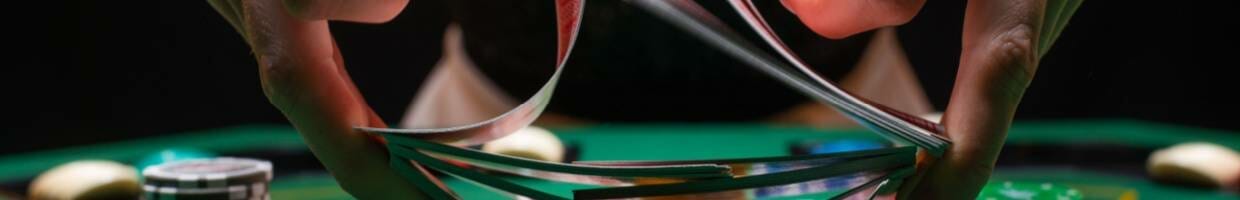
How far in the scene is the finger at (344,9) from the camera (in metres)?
0.78

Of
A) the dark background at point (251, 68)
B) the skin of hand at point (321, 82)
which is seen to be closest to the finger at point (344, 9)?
the skin of hand at point (321, 82)

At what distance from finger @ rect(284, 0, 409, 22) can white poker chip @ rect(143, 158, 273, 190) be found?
16.7 inches

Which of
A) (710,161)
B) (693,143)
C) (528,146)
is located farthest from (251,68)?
(710,161)

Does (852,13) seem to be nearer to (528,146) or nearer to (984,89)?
(984,89)

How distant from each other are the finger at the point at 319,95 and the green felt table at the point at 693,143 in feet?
2.00

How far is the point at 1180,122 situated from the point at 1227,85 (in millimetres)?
147

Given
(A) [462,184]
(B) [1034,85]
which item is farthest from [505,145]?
(B) [1034,85]

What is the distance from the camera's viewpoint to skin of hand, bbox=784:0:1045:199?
777 mm

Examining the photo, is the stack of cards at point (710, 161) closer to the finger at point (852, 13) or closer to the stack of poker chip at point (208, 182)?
the finger at point (852, 13)

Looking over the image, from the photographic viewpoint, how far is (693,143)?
7.32 ft

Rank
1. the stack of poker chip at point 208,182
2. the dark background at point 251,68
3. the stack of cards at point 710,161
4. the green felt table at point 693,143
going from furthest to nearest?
the dark background at point 251,68 → the green felt table at point 693,143 → the stack of poker chip at point 208,182 → the stack of cards at point 710,161

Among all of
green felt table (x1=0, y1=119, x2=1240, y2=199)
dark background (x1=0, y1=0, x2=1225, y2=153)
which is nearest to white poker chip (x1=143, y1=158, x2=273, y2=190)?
green felt table (x1=0, y1=119, x2=1240, y2=199)

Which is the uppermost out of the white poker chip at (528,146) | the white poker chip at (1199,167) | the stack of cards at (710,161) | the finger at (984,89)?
the white poker chip at (1199,167)

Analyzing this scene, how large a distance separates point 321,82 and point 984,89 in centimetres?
56
